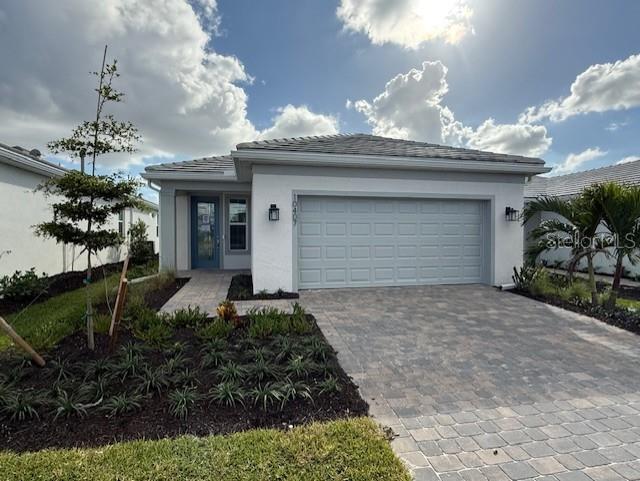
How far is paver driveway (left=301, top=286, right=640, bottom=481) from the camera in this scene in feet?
7.69

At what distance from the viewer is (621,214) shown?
6047 millimetres

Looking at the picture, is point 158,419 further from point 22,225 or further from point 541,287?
point 22,225

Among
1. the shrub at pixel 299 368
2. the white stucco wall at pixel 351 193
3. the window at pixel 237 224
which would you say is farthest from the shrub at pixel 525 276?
the window at pixel 237 224

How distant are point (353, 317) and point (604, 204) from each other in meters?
5.26

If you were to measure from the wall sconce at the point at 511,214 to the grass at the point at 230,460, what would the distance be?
7868 millimetres

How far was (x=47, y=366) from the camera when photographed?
3734 millimetres

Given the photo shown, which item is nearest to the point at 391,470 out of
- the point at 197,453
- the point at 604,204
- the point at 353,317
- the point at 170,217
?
the point at 197,453

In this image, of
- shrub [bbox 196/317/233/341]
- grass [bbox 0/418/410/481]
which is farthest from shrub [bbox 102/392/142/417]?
shrub [bbox 196/317/233/341]

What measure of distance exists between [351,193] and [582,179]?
1395 cm

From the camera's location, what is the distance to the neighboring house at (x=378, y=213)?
7.64m

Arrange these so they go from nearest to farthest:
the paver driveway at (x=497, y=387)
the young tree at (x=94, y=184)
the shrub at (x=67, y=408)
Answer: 1. the paver driveway at (x=497, y=387)
2. the shrub at (x=67, y=408)
3. the young tree at (x=94, y=184)

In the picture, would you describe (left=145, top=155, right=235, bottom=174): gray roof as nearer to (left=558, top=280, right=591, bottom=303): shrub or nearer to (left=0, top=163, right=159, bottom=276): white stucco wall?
(left=0, top=163, right=159, bottom=276): white stucco wall

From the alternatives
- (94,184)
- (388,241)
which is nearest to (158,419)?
(94,184)

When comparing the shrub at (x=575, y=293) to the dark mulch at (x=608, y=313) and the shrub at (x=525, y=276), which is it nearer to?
the dark mulch at (x=608, y=313)
